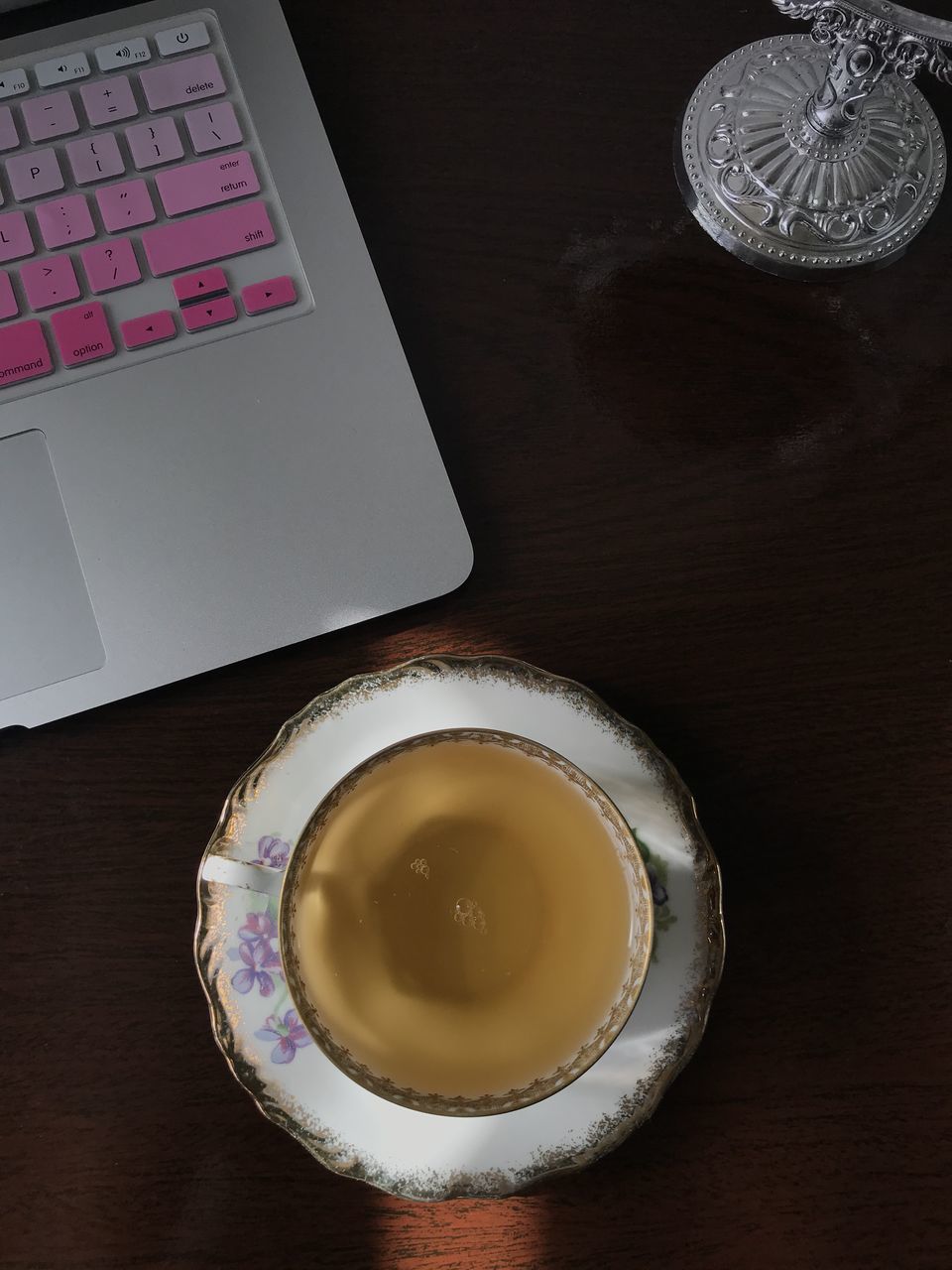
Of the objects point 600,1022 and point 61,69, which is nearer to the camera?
point 600,1022

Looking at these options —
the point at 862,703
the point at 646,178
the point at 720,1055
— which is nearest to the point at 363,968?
the point at 720,1055

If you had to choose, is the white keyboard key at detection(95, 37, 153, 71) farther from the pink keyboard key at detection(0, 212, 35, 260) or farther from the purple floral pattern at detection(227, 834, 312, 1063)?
the purple floral pattern at detection(227, 834, 312, 1063)

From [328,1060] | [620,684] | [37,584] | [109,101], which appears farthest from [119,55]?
[328,1060]

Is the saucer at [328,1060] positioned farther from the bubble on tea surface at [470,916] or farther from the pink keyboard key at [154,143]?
the pink keyboard key at [154,143]

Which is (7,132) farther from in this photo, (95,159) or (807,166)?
(807,166)

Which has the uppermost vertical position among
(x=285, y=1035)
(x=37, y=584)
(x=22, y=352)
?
(x=22, y=352)

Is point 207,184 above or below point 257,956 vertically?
above

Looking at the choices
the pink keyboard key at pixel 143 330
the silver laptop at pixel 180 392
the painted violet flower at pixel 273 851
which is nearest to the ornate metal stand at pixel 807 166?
the silver laptop at pixel 180 392
